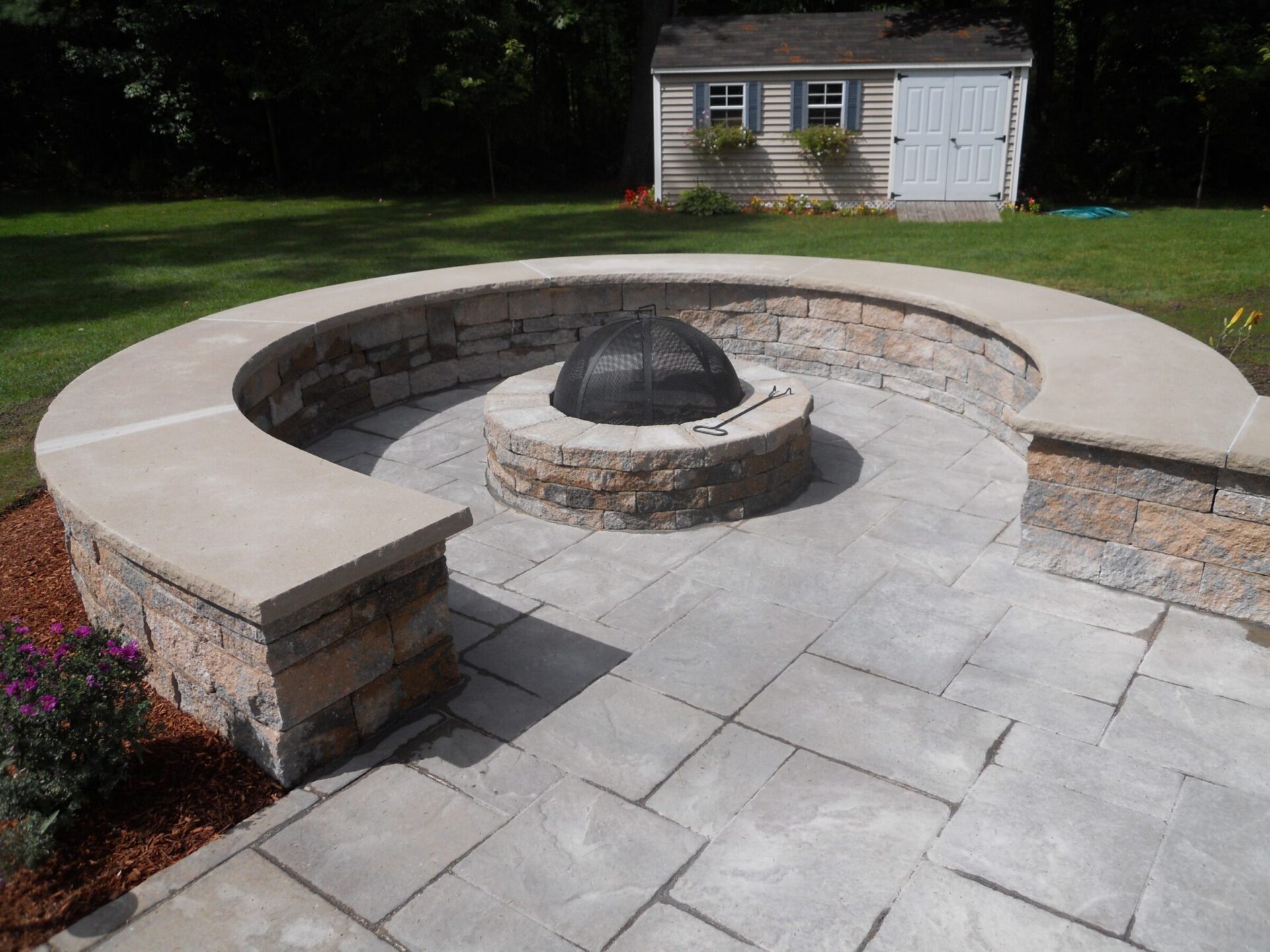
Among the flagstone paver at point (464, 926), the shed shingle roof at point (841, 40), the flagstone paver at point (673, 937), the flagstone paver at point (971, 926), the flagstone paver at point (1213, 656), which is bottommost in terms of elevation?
the flagstone paver at point (1213, 656)

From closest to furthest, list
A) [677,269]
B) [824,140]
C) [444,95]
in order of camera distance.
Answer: [677,269], [824,140], [444,95]

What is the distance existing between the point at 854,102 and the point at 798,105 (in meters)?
0.87

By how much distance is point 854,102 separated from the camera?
1571cm

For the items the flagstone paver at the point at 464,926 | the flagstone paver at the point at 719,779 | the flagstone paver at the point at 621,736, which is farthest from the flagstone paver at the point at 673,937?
the flagstone paver at the point at 621,736

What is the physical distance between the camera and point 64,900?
8.53ft

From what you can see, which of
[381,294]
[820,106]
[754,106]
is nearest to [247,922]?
[381,294]

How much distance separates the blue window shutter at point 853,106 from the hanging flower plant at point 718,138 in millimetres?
1450

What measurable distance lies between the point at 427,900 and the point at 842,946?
1085 mm

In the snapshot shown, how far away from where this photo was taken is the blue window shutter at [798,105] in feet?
51.9

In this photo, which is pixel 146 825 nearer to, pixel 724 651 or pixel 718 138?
pixel 724 651

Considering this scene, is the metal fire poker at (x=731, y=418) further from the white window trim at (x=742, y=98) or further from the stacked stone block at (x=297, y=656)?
the white window trim at (x=742, y=98)

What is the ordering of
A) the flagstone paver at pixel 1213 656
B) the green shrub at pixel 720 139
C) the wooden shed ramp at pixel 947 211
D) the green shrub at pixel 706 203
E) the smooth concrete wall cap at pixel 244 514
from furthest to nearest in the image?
1. the green shrub at pixel 720 139
2. the green shrub at pixel 706 203
3. the wooden shed ramp at pixel 947 211
4. the flagstone paver at pixel 1213 656
5. the smooth concrete wall cap at pixel 244 514

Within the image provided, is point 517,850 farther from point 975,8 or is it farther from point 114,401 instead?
point 975,8

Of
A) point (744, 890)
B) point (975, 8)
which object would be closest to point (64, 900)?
point (744, 890)
